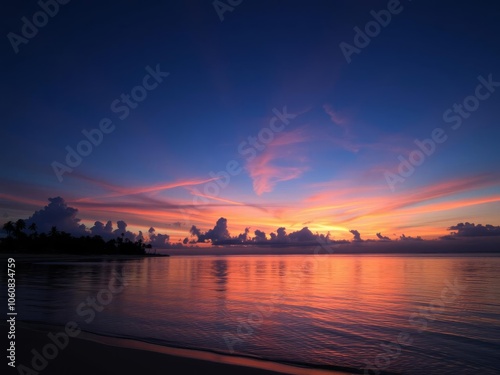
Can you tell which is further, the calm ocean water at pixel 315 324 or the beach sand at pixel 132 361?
the calm ocean water at pixel 315 324

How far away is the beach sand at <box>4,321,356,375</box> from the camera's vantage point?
872 centimetres

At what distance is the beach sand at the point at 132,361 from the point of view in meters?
8.72

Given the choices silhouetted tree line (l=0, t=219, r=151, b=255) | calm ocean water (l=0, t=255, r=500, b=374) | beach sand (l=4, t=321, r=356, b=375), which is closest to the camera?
beach sand (l=4, t=321, r=356, b=375)

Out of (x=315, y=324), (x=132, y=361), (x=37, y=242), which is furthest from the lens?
(x=37, y=242)

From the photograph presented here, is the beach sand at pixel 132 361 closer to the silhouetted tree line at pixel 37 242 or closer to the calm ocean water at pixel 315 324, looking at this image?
the calm ocean water at pixel 315 324

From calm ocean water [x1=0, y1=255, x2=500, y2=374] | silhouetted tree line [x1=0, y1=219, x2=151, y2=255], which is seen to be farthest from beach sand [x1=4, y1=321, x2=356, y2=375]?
silhouetted tree line [x1=0, y1=219, x2=151, y2=255]

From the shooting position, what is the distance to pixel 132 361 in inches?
371

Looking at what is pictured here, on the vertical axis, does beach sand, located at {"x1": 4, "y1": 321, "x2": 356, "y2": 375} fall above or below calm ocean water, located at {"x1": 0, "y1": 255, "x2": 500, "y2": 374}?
above

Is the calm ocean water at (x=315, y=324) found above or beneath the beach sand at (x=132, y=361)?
beneath

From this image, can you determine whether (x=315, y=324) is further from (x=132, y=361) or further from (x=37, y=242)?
(x=37, y=242)

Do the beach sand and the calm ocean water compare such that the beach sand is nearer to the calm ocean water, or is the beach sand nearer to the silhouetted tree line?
the calm ocean water

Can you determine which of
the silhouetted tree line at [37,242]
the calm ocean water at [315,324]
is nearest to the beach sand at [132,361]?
the calm ocean water at [315,324]

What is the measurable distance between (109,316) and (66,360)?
8.84 meters

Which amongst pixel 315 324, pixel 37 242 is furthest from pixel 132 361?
pixel 37 242
